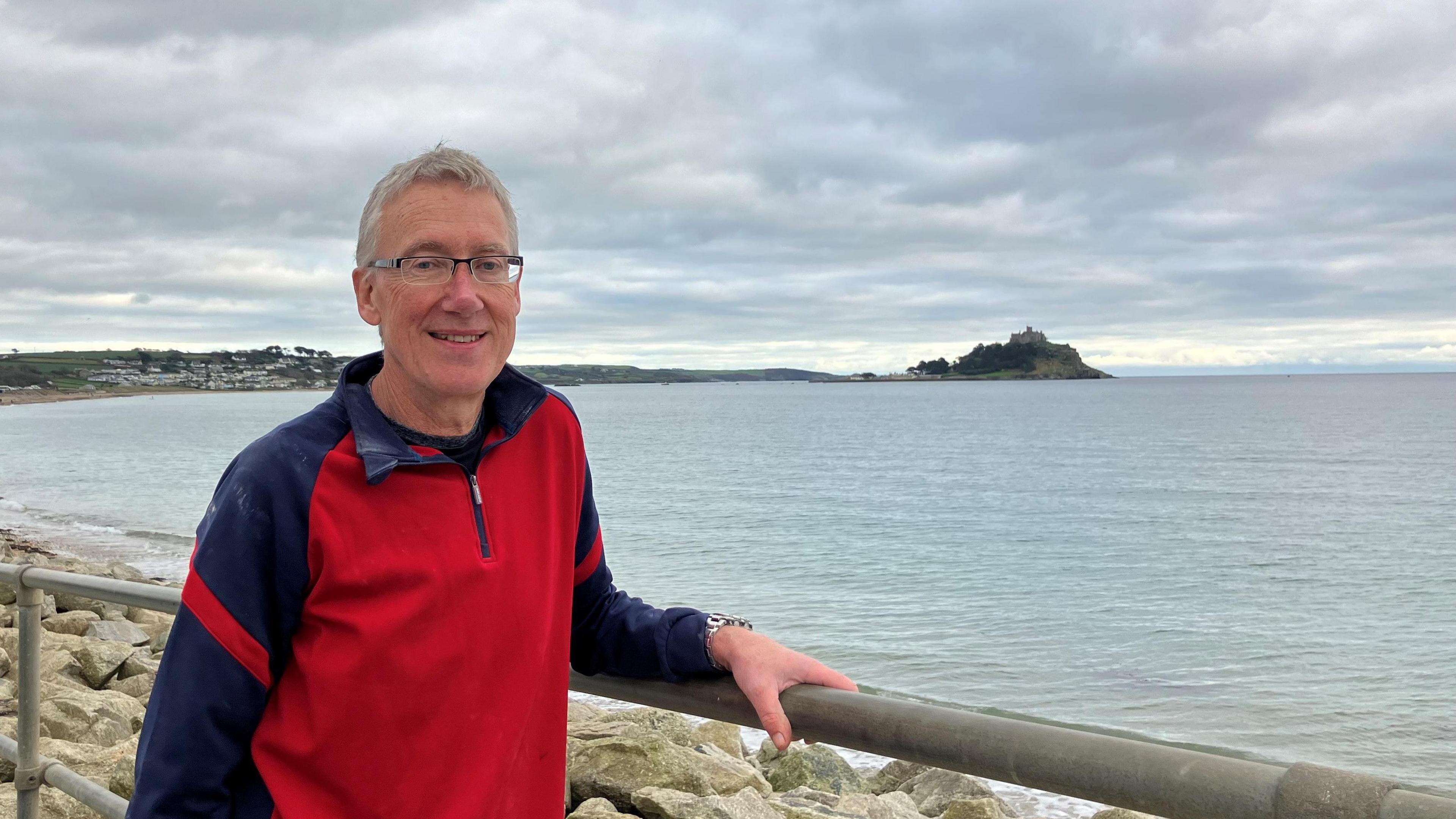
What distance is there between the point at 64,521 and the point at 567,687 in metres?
36.8

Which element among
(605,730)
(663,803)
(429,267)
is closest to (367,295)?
(429,267)

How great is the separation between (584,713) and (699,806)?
4.50 metres

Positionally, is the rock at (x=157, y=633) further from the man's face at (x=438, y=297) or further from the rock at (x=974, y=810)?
the man's face at (x=438, y=297)

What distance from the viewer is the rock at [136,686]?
28.0ft

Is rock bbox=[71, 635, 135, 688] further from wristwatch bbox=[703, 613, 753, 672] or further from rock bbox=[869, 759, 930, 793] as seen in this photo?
wristwatch bbox=[703, 613, 753, 672]

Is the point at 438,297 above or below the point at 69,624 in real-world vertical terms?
above

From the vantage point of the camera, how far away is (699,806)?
4.96 metres

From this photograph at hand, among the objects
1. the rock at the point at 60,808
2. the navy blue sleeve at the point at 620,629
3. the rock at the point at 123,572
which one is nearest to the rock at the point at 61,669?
the rock at the point at 60,808

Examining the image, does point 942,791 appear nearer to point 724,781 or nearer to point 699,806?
point 724,781

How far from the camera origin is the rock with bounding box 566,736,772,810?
17.9 feet

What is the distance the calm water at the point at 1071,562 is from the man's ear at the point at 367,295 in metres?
12.5

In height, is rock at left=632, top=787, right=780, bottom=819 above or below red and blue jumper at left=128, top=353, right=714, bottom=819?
below

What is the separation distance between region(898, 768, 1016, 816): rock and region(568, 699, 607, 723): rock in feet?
8.58

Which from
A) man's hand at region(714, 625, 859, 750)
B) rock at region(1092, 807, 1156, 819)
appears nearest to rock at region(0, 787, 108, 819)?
man's hand at region(714, 625, 859, 750)
